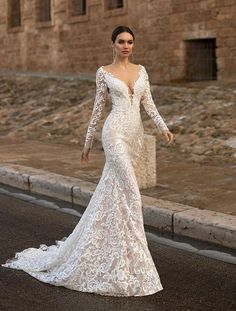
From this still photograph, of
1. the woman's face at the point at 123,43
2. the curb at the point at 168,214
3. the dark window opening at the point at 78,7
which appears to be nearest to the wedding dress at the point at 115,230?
the woman's face at the point at 123,43

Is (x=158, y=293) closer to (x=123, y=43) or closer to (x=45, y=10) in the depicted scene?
(x=123, y=43)

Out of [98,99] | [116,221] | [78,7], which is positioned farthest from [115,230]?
[78,7]

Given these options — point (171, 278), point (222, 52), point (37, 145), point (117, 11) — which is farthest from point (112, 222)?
point (117, 11)

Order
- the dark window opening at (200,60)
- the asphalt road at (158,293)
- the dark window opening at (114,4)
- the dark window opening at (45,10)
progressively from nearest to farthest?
the asphalt road at (158,293)
the dark window opening at (200,60)
the dark window opening at (114,4)
the dark window opening at (45,10)

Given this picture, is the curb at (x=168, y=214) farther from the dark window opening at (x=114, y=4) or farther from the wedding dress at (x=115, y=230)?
the dark window opening at (x=114, y=4)

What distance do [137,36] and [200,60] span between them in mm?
2257

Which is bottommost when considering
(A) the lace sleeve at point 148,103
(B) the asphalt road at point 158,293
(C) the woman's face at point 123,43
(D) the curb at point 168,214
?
(B) the asphalt road at point 158,293

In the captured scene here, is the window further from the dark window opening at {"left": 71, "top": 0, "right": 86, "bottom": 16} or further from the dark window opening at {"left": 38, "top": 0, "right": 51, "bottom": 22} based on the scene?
the dark window opening at {"left": 71, "top": 0, "right": 86, "bottom": 16}

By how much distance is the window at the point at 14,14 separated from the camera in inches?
945

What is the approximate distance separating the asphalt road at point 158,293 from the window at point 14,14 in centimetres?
1976

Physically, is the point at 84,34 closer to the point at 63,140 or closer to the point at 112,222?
the point at 63,140

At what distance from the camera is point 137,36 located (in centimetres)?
1728

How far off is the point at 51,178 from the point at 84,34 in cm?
1265

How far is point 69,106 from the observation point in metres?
13.8
